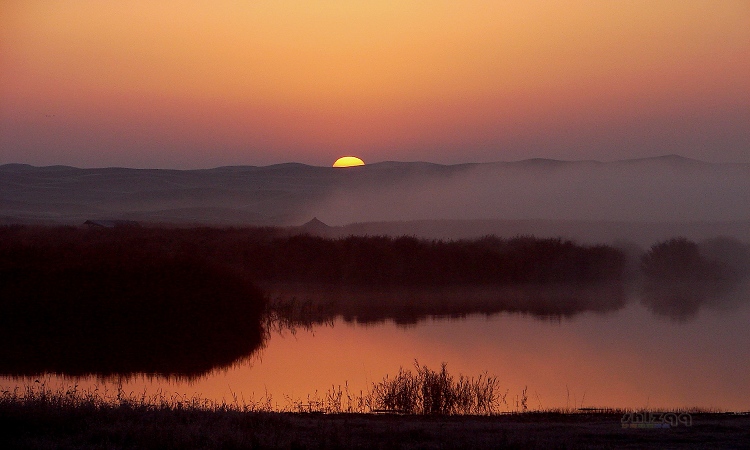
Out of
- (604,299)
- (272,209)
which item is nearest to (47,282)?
(604,299)

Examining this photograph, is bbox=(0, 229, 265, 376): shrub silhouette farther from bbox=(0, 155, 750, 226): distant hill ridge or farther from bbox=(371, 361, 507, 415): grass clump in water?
bbox=(0, 155, 750, 226): distant hill ridge

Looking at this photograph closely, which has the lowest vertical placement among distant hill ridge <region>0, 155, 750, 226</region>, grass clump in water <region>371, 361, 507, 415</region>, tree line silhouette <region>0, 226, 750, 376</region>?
grass clump in water <region>371, 361, 507, 415</region>

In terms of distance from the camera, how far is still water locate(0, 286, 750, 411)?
41.5ft

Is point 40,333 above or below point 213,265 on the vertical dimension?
below

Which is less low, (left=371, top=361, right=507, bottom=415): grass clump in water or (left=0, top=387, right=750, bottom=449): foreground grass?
(left=0, top=387, right=750, bottom=449): foreground grass

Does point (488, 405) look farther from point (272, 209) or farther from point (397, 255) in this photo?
point (272, 209)

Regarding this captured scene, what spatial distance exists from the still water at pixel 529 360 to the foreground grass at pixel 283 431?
2662mm

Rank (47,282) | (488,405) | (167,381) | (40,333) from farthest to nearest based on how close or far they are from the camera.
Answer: (47,282) → (40,333) → (167,381) → (488,405)

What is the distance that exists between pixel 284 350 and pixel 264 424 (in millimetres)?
8489

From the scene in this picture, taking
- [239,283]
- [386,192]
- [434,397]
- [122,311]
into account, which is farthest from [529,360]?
[386,192]

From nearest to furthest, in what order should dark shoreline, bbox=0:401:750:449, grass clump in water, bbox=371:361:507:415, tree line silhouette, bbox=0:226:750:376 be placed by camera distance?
dark shoreline, bbox=0:401:750:449 → grass clump in water, bbox=371:361:507:415 → tree line silhouette, bbox=0:226:750:376

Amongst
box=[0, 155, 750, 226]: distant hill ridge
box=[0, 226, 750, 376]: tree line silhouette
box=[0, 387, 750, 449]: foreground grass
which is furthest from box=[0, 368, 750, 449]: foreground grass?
box=[0, 155, 750, 226]: distant hill ridge

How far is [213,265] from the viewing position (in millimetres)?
20781

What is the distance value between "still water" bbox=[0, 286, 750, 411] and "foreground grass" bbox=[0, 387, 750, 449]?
2662mm
